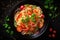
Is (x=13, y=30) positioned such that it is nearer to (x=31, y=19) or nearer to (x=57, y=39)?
(x=31, y=19)

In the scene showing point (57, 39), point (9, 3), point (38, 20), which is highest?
point (9, 3)

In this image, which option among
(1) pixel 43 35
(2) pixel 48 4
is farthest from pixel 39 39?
(2) pixel 48 4

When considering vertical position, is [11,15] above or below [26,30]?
above

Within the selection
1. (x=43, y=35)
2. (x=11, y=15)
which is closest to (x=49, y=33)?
(x=43, y=35)

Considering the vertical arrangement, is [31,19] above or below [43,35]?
above

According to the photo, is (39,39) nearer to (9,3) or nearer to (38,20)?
(38,20)
